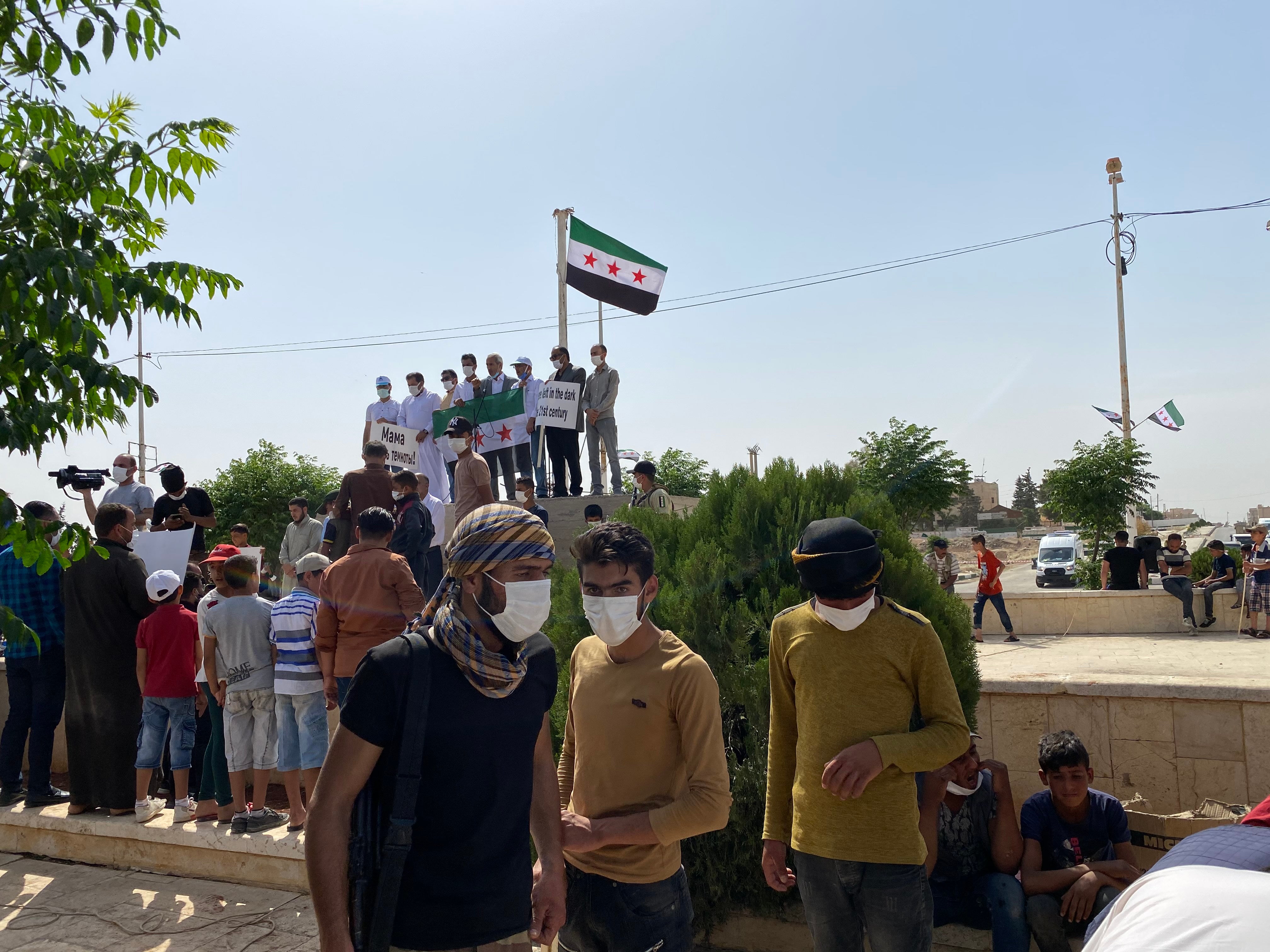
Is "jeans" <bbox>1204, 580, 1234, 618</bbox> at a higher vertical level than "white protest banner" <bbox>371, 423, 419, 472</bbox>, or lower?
lower

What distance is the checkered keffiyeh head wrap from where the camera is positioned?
7.29 ft

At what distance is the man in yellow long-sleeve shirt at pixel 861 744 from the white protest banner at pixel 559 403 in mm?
9067

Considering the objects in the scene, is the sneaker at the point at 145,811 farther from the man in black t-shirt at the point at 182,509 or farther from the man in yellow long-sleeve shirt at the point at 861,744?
the man in yellow long-sleeve shirt at the point at 861,744

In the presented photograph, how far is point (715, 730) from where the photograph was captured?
276 cm

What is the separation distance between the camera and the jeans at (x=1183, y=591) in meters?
14.3

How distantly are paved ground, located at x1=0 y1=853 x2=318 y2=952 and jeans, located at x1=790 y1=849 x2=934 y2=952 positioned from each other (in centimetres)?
310

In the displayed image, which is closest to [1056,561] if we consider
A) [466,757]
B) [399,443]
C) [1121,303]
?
[1121,303]

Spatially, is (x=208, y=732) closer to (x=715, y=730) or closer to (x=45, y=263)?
(x=45, y=263)

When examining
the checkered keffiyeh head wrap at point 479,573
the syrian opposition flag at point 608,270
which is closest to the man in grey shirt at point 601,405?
the syrian opposition flag at point 608,270

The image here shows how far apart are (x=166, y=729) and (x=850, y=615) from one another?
5345 mm

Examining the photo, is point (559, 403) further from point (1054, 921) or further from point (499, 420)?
point (1054, 921)

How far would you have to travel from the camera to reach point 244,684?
5855 millimetres

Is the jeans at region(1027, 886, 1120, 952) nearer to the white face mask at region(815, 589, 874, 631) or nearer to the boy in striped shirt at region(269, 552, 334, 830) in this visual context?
the white face mask at region(815, 589, 874, 631)

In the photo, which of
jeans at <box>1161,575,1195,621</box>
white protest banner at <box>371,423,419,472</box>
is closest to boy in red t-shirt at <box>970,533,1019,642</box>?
jeans at <box>1161,575,1195,621</box>
